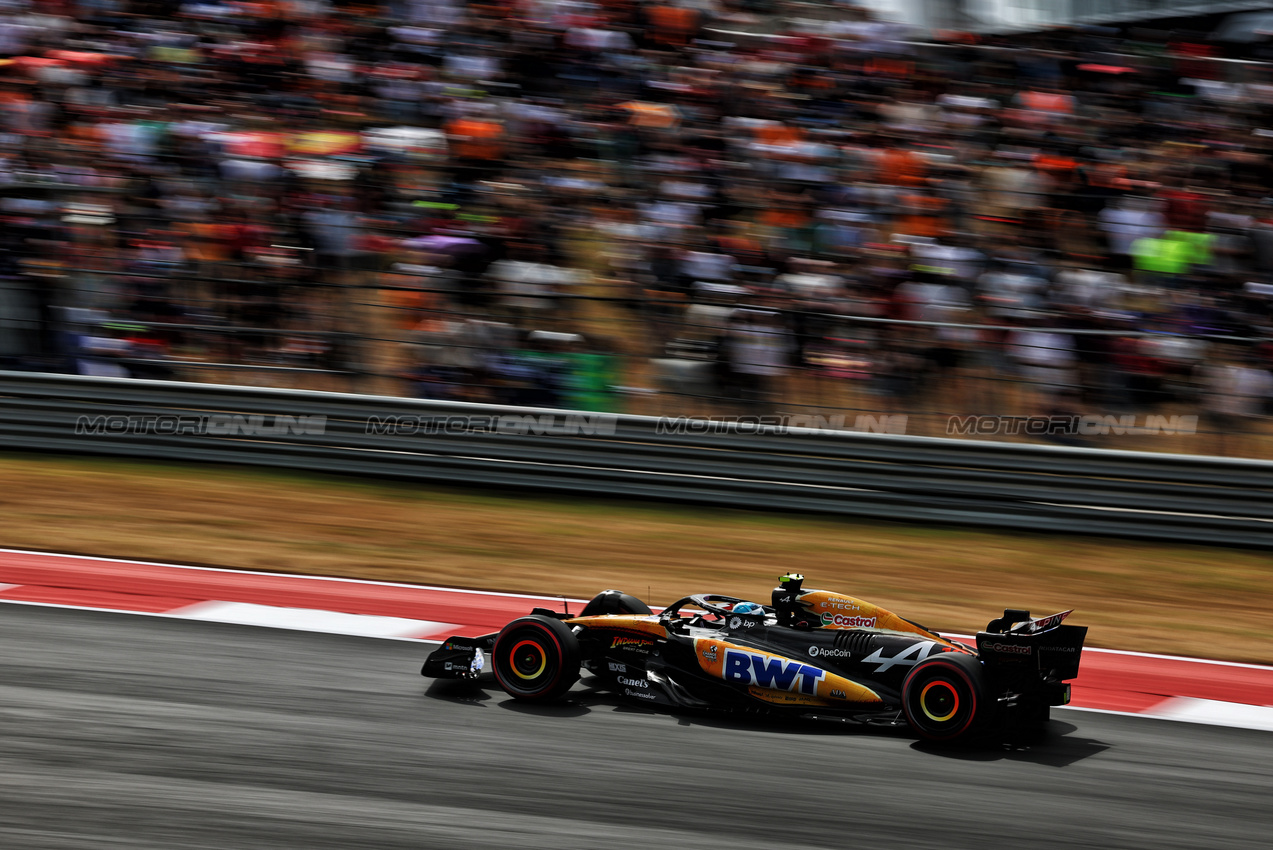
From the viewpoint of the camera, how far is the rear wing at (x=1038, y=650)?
5406 millimetres

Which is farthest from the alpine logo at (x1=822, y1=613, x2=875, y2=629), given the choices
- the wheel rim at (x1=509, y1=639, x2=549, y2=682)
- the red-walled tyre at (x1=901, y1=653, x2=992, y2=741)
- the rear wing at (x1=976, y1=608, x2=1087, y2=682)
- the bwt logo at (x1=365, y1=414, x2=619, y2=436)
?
the bwt logo at (x1=365, y1=414, x2=619, y2=436)

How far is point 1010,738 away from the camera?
567cm

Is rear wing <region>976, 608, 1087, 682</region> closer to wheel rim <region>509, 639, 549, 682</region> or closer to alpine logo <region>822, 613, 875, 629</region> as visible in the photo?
alpine logo <region>822, 613, 875, 629</region>

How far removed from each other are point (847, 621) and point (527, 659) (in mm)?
1452

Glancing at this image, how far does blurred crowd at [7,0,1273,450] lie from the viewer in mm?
9531

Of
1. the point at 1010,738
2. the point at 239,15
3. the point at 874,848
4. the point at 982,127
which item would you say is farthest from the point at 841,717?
the point at 239,15

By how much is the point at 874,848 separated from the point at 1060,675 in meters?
1.44

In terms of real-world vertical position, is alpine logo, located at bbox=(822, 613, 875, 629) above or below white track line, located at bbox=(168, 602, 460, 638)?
above

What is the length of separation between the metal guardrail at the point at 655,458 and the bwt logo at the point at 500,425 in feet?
0.04

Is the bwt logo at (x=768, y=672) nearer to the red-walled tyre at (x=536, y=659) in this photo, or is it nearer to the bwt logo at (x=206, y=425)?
the red-walled tyre at (x=536, y=659)

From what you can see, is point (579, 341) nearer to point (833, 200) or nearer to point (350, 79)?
point (833, 200)

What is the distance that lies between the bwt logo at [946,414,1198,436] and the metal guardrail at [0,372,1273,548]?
5.8 inches

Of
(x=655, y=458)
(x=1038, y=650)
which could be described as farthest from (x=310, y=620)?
(x=1038, y=650)

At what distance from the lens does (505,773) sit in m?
5.05
